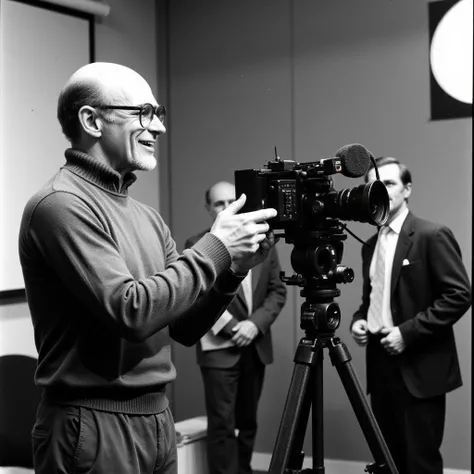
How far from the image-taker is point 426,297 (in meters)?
2.86

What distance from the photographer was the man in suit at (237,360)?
329 cm

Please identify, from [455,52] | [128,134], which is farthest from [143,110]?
[455,52]

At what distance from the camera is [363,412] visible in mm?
1866

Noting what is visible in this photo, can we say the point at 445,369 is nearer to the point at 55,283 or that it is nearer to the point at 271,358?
the point at 271,358

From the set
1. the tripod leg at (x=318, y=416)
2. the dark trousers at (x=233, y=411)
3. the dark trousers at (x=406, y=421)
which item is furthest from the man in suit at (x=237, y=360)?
the tripod leg at (x=318, y=416)

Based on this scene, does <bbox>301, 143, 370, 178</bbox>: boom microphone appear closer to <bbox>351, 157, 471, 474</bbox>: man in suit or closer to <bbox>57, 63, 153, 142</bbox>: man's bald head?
<bbox>57, 63, 153, 142</bbox>: man's bald head

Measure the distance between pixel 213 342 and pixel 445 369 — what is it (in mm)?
1063

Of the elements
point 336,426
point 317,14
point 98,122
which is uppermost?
point 317,14

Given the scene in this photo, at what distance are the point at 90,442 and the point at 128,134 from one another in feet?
2.02

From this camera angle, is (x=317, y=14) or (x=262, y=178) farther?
(x=317, y=14)

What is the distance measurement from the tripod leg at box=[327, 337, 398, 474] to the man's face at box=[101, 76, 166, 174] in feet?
2.39

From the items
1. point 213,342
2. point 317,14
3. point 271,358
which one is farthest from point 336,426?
point 317,14

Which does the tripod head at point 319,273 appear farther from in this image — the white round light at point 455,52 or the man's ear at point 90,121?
the white round light at point 455,52

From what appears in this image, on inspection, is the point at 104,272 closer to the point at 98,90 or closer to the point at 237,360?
the point at 98,90
